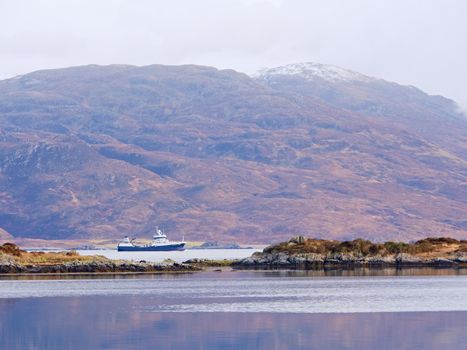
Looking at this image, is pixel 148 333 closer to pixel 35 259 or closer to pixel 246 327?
pixel 246 327

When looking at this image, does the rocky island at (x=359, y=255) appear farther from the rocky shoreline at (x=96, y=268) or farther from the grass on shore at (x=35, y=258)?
the grass on shore at (x=35, y=258)

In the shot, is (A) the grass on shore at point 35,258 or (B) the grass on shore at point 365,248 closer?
A: (A) the grass on shore at point 35,258

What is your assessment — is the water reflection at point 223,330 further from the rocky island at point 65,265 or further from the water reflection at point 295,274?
the rocky island at point 65,265

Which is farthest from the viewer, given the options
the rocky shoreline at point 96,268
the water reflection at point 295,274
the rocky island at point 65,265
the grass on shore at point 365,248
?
the grass on shore at point 365,248

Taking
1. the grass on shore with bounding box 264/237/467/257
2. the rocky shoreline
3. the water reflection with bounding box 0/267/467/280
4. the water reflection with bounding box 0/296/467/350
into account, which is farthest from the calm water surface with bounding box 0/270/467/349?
the grass on shore with bounding box 264/237/467/257

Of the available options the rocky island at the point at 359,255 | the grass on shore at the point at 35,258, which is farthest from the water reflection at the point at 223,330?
the rocky island at the point at 359,255

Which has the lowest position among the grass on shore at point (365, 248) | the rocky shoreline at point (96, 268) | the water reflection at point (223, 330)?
the water reflection at point (223, 330)

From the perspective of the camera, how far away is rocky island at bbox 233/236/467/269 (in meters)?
135

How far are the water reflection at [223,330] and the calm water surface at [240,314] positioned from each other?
0.16 ft

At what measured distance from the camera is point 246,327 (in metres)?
59.6

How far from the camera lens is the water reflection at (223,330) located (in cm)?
5178

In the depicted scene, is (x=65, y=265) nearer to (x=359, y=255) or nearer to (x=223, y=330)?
(x=359, y=255)

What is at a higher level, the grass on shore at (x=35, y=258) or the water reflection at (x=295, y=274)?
the grass on shore at (x=35, y=258)

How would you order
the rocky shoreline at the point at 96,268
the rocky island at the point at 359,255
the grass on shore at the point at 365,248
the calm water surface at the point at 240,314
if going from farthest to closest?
the grass on shore at the point at 365,248 < the rocky island at the point at 359,255 < the rocky shoreline at the point at 96,268 < the calm water surface at the point at 240,314
